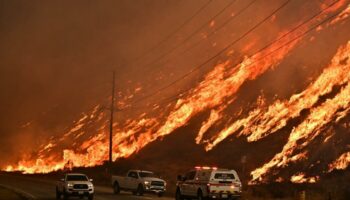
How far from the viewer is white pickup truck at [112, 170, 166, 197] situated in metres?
42.6

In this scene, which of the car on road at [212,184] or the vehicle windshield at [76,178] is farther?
the vehicle windshield at [76,178]

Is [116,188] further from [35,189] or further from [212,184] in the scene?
[212,184]

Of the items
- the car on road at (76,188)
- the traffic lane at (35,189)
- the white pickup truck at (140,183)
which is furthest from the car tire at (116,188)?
the car on road at (76,188)

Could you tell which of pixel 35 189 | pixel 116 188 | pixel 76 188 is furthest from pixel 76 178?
pixel 35 189

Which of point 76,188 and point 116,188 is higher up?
point 116,188

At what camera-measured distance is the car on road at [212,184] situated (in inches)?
1227

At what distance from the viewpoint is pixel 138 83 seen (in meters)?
111

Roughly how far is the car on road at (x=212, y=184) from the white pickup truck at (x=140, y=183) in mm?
8802

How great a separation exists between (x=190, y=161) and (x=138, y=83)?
37.7m

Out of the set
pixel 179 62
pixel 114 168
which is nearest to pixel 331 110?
pixel 114 168

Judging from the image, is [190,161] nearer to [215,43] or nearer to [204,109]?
[204,109]

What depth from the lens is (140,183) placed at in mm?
43250

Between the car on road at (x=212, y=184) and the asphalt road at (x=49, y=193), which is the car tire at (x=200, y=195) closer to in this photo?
the car on road at (x=212, y=184)

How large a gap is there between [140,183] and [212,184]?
1312cm
